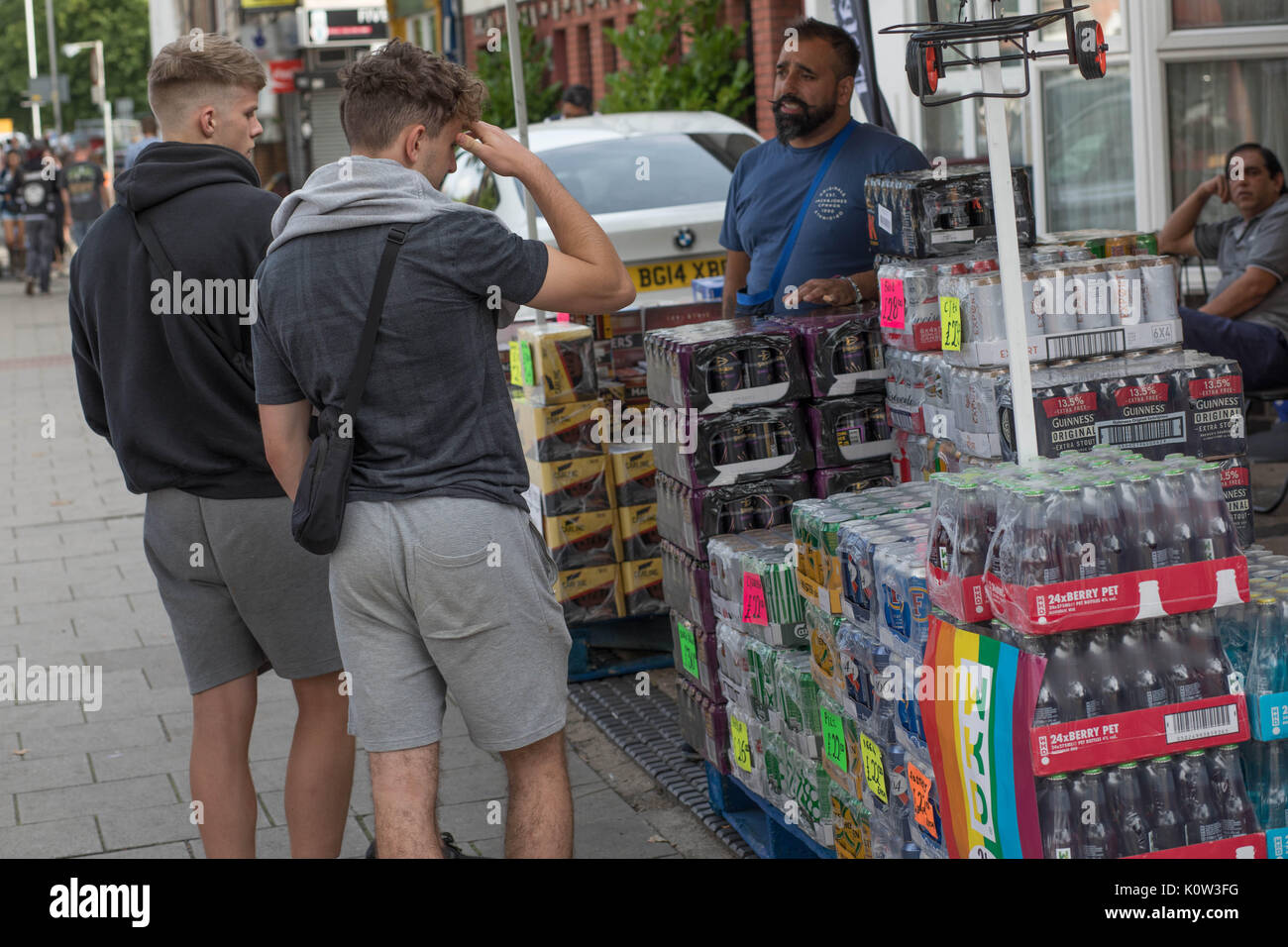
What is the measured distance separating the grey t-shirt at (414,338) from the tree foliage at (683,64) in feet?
38.7

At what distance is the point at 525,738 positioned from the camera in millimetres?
3463

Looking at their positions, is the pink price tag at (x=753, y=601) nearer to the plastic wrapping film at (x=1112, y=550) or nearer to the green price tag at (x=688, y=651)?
the green price tag at (x=688, y=651)

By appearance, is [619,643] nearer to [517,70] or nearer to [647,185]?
[517,70]

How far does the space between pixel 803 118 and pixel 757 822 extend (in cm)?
233

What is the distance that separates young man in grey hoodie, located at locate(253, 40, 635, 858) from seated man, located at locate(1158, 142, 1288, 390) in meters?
4.46

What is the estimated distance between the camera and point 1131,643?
3.09 meters

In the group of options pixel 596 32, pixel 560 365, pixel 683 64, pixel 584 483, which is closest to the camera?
pixel 560 365

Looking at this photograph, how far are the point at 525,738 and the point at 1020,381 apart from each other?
1279 millimetres

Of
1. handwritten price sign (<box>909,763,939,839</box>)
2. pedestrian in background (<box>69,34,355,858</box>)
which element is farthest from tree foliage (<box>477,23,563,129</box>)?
handwritten price sign (<box>909,763,939,839</box>)

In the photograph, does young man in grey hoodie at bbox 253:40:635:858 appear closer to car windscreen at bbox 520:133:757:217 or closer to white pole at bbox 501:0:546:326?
white pole at bbox 501:0:546:326

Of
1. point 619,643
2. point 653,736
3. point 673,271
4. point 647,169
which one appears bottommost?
point 653,736

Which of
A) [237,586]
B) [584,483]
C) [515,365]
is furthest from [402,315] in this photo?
[515,365]

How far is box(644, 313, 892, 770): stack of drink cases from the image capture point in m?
4.72

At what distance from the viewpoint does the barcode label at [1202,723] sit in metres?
3.11
